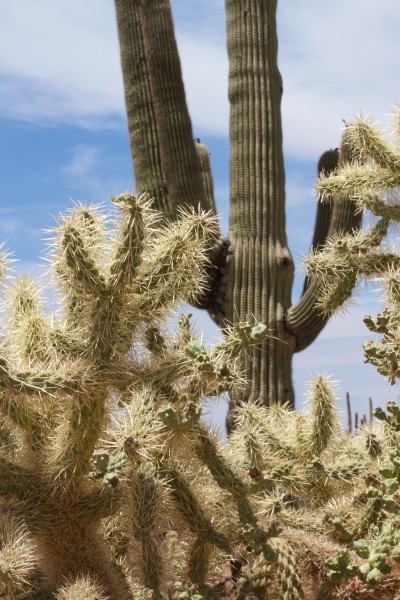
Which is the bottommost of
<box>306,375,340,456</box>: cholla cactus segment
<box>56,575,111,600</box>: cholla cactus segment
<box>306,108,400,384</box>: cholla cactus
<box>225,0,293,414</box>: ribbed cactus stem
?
<box>56,575,111,600</box>: cholla cactus segment

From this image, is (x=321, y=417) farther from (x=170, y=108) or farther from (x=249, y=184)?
(x=170, y=108)

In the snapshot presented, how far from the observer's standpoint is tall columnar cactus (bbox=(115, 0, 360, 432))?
6.93 m

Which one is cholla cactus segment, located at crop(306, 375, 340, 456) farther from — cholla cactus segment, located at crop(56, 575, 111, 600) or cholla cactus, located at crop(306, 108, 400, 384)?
cholla cactus segment, located at crop(56, 575, 111, 600)

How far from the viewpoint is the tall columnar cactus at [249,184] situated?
693cm

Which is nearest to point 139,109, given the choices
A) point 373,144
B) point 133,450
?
point 373,144

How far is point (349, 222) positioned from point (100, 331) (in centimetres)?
501

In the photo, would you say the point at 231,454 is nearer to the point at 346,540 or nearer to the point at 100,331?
the point at 346,540

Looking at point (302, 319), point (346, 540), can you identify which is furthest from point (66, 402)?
point (302, 319)

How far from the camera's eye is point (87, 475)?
254 cm

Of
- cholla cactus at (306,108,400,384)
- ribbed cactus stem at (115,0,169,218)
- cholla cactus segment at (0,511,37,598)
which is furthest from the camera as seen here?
ribbed cactus stem at (115,0,169,218)

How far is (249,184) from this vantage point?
279 inches

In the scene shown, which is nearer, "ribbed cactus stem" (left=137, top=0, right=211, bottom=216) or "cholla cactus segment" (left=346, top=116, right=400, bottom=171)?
"cholla cactus segment" (left=346, top=116, right=400, bottom=171)

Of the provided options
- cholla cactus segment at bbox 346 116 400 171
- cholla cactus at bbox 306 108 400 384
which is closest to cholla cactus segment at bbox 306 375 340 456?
cholla cactus at bbox 306 108 400 384

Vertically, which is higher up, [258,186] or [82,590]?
[258,186]
